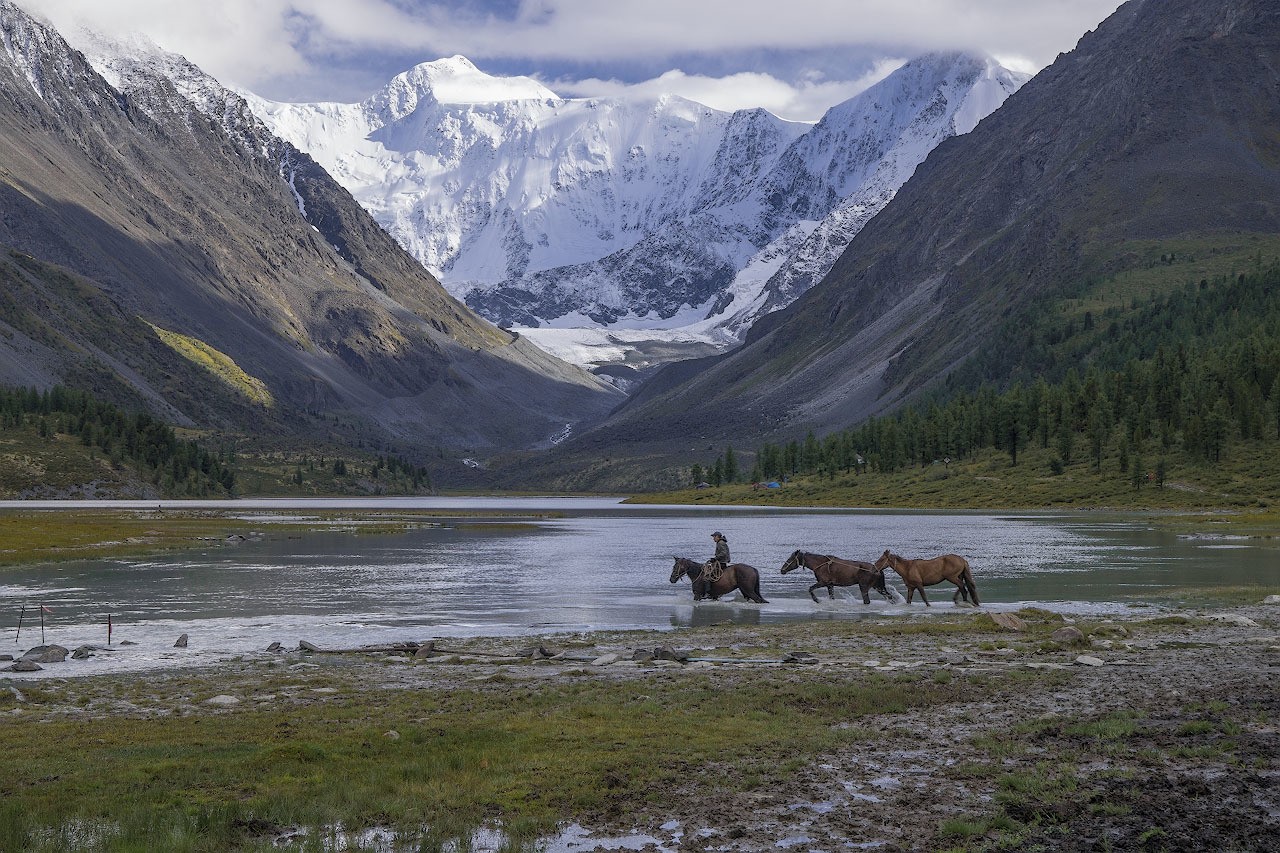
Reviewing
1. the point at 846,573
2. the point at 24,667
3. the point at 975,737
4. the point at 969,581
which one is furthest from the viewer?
the point at 846,573

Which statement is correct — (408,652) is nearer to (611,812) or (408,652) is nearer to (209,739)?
(209,739)

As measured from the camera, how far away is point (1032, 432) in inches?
7372

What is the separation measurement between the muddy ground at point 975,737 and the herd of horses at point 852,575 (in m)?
12.4

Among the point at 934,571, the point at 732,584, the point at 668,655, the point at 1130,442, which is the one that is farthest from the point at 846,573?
the point at 1130,442

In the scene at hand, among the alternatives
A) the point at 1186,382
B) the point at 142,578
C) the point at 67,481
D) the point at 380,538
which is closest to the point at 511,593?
the point at 142,578

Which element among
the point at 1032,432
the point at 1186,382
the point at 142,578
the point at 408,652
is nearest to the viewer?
the point at 408,652

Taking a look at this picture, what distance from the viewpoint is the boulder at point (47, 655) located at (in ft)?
116

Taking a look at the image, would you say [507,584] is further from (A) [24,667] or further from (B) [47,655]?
(A) [24,667]

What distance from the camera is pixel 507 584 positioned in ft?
215

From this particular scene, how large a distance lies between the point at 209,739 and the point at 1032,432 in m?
177

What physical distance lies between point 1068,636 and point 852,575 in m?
18.5

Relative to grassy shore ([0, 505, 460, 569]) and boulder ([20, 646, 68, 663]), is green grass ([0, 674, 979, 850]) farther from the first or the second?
grassy shore ([0, 505, 460, 569])

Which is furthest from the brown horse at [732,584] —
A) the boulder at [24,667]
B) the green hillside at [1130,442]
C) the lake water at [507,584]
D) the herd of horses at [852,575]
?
the green hillside at [1130,442]

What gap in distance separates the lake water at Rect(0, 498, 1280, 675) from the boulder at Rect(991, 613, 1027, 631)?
6965 mm
